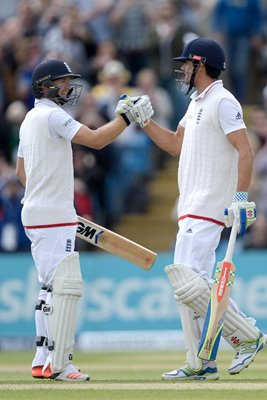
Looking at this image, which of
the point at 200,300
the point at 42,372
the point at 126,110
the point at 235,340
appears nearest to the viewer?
the point at 200,300

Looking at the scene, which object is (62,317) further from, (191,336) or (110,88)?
(110,88)

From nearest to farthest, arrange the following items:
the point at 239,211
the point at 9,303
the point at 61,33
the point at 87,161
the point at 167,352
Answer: the point at 239,211 → the point at 167,352 → the point at 9,303 → the point at 87,161 → the point at 61,33

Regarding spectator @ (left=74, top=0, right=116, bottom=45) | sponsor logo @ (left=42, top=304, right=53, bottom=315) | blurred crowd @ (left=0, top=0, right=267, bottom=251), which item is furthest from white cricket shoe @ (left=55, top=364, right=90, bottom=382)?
spectator @ (left=74, top=0, right=116, bottom=45)

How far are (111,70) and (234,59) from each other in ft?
4.96

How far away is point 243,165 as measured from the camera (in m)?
8.29

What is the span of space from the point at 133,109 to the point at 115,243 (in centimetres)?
97

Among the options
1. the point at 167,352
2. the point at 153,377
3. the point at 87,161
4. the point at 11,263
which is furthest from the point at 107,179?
the point at 153,377

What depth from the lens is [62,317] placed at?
856cm

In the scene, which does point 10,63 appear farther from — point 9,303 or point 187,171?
point 187,171

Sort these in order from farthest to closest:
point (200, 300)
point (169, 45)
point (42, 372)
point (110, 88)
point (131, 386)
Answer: point (169, 45) < point (110, 88) < point (42, 372) < point (200, 300) < point (131, 386)

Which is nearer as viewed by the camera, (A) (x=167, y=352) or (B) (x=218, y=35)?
(A) (x=167, y=352)

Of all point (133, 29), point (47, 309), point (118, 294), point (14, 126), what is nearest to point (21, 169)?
point (47, 309)

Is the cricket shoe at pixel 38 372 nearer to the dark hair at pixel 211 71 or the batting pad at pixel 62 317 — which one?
the batting pad at pixel 62 317

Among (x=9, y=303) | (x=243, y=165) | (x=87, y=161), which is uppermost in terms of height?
(x=243, y=165)
